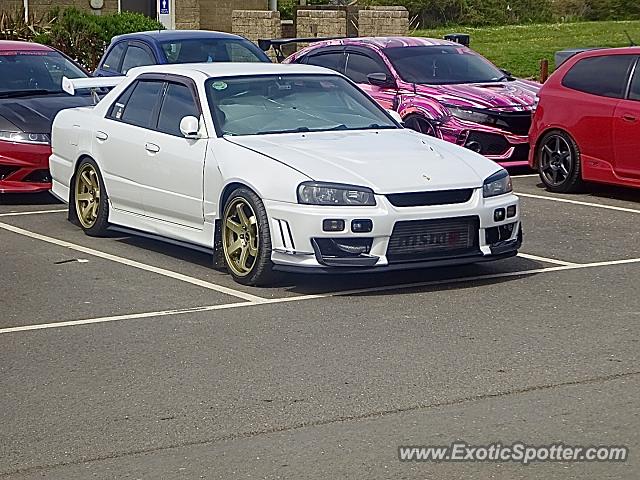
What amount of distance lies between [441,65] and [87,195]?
598cm

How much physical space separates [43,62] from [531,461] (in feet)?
35.7

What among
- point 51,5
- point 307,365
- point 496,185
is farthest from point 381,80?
point 51,5

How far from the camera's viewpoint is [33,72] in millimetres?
14797

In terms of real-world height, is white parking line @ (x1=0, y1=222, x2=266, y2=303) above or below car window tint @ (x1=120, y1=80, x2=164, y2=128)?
below

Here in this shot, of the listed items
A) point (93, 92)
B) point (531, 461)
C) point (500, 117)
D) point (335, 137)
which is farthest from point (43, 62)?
point (531, 461)

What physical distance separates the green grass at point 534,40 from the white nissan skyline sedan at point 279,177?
20699mm

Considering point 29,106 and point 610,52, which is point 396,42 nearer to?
point 610,52

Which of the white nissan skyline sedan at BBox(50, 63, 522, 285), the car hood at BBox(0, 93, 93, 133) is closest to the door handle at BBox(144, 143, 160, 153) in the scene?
the white nissan skyline sedan at BBox(50, 63, 522, 285)

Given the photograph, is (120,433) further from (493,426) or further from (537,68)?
(537,68)

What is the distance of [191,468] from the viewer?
539 centimetres

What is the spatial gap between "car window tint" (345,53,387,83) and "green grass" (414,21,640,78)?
48.1ft

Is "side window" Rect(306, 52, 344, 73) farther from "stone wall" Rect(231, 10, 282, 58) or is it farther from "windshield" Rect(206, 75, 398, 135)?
"stone wall" Rect(231, 10, 282, 58)

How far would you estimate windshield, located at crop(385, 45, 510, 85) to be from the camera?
15523 mm

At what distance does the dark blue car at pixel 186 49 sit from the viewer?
16.3m
